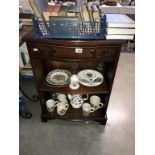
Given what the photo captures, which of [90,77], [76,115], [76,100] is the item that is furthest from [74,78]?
[76,115]

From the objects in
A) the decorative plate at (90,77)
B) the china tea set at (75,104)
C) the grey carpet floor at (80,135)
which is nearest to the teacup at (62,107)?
the china tea set at (75,104)

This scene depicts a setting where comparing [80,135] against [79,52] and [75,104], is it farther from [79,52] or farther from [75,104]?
[79,52]

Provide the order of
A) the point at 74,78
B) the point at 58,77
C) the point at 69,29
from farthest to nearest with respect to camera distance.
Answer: the point at 58,77, the point at 74,78, the point at 69,29

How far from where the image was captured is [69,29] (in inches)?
42.0

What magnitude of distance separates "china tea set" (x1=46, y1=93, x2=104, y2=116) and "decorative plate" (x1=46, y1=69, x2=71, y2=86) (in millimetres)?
169

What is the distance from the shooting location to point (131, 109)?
178 centimetres

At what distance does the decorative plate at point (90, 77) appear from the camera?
1.41 meters

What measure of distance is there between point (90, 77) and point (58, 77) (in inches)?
10.8

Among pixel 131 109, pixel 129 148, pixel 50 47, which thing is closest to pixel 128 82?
pixel 131 109

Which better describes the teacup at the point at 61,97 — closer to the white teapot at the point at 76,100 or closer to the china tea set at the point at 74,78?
the white teapot at the point at 76,100

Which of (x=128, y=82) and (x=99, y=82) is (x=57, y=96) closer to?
(x=99, y=82)

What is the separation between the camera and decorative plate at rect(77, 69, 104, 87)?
141 cm

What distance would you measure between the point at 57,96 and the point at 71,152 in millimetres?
502

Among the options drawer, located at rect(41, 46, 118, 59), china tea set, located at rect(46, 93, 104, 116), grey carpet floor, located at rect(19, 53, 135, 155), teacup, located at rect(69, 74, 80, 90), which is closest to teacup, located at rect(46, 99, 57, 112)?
china tea set, located at rect(46, 93, 104, 116)
